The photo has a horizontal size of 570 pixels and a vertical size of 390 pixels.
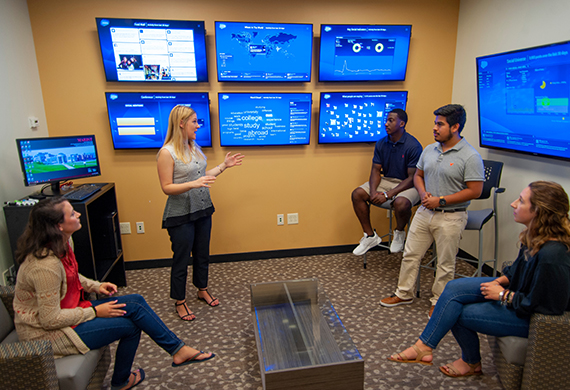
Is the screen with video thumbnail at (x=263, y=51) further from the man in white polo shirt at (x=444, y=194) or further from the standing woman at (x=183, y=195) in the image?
the man in white polo shirt at (x=444, y=194)

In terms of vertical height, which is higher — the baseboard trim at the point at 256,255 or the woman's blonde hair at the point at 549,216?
the woman's blonde hair at the point at 549,216

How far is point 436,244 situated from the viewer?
2898mm

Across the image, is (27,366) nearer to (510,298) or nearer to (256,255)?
(510,298)

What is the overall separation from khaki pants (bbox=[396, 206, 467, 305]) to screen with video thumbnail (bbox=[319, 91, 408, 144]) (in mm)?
1337

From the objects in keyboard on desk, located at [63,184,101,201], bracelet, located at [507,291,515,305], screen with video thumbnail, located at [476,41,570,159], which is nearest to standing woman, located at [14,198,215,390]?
keyboard on desk, located at [63,184,101,201]

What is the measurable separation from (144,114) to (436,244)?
2948mm

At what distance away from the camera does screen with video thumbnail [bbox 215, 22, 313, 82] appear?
3.57 m

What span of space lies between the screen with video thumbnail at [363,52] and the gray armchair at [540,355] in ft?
9.35

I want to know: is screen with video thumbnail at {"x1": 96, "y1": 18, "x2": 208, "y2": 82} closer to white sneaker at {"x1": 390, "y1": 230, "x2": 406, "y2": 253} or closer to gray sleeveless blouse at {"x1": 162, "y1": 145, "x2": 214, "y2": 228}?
gray sleeveless blouse at {"x1": 162, "y1": 145, "x2": 214, "y2": 228}

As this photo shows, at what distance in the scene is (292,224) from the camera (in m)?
4.19

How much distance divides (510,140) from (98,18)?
3.85m

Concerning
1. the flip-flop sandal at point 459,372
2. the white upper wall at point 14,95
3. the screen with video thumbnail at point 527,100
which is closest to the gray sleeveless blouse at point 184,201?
the white upper wall at point 14,95

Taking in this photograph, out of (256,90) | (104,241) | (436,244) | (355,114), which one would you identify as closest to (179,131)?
(256,90)

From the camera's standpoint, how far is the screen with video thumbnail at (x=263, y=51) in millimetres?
3570
